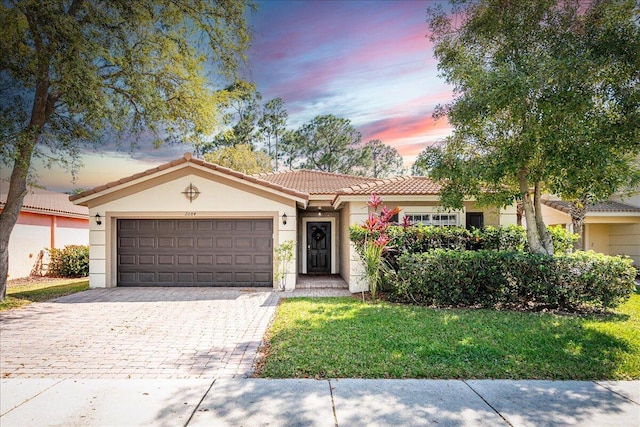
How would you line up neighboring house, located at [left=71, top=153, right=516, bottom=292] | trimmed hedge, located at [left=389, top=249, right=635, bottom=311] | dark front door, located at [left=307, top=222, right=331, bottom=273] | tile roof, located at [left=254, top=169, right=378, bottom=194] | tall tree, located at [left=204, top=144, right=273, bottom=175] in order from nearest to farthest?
1. trimmed hedge, located at [left=389, top=249, right=635, bottom=311]
2. neighboring house, located at [left=71, top=153, right=516, bottom=292]
3. tile roof, located at [left=254, top=169, right=378, bottom=194]
4. dark front door, located at [left=307, top=222, right=331, bottom=273]
5. tall tree, located at [left=204, top=144, right=273, bottom=175]

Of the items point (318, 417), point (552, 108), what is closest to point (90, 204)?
point (318, 417)

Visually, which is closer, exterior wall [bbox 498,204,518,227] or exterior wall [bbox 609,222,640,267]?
exterior wall [bbox 498,204,518,227]

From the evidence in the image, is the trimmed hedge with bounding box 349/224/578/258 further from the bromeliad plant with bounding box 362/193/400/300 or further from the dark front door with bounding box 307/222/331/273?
the dark front door with bounding box 307/222/331/273

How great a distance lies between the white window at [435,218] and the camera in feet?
41.3

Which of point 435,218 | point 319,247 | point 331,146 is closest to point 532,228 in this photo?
point 435,218

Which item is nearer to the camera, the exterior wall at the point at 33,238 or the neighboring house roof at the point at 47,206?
the exterior wall at the point at 33,238

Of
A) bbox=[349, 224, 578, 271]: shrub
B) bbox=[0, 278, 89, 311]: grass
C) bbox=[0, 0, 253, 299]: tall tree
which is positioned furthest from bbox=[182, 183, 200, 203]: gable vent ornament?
bbox=[349, 224, 578, 271]: shrub

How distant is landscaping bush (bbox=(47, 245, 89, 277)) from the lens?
15.8 metres

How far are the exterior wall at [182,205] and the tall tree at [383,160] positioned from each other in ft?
78.2

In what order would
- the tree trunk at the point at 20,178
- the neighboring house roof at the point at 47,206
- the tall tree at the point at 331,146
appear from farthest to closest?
the tall tree at the point at 331,146 < the neighboring house roof at the point at 47,206 < the tree trunk at the point at 20,178

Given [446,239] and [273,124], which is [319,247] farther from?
[273,124]

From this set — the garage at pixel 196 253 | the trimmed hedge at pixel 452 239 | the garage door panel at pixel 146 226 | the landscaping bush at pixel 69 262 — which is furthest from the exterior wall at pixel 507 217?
the landscaping bush at pixel 69 262

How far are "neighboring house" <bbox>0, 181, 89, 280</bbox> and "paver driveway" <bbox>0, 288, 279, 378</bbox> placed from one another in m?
6.99

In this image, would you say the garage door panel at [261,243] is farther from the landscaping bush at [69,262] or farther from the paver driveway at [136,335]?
the landscaping bush at [69,262]
